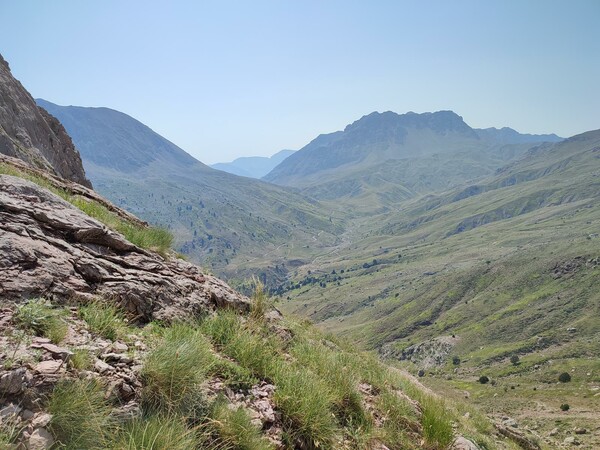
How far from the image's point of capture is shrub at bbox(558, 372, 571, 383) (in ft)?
329

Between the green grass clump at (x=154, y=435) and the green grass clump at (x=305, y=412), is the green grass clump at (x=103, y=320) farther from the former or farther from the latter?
the green grass clump at (x=305, y=412)

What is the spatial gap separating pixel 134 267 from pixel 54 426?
15.9 feet

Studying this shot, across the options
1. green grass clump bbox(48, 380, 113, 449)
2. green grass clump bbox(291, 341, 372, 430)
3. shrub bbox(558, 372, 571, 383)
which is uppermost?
green grass clump bbox(48, 380, 113, 449)

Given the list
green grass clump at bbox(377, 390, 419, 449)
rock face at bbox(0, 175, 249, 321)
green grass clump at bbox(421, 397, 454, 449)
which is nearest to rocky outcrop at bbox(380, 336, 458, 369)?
green grass clump at bbox(421, 397, 454, 449)

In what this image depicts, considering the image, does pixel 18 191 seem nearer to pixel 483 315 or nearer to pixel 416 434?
pixel 416 434

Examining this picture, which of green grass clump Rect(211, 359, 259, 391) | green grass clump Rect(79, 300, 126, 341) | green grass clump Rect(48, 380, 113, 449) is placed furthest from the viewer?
green grass clump Rect(211, 359, 259, 391)

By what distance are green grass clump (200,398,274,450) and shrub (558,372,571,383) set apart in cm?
12413

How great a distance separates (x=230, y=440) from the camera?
16.3 ft

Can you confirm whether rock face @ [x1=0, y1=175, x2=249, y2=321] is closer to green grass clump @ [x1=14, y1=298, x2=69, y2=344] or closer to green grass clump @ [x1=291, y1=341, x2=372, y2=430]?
green grass clump @ [x1=14, y1=298, x2=69, y2=344]

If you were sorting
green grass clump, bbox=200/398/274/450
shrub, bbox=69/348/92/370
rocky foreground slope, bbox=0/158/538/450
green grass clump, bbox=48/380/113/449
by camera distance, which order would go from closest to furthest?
green grass clump, bbox=48/380/113/449
rocky foreground slope, bbox=0/158/538/450
shrub, bbox=69/348/92/370
green grass clump, bbox=200/398/274/450

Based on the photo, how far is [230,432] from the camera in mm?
4980

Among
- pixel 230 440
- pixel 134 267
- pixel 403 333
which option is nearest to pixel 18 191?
pixel 134 267

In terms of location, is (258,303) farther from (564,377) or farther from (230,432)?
(564,377)

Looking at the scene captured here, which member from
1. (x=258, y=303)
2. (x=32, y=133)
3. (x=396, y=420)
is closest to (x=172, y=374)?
(x=258, y=303)
